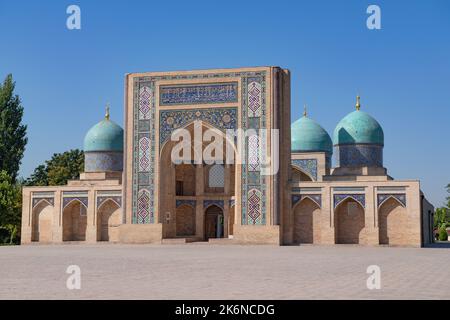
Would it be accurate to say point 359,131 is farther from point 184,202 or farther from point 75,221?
point 75,221

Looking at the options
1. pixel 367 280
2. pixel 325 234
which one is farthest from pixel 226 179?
pixel 367 280

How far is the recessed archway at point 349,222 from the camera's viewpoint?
2688 cm

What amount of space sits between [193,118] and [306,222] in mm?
6079

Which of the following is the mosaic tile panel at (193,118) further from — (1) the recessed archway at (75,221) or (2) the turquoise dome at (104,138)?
(2) the turquoise dome at (104,138)

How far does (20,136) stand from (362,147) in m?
16.9

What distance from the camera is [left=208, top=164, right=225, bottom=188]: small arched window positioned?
102ft

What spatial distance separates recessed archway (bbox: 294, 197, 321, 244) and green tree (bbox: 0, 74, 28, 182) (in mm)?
15048

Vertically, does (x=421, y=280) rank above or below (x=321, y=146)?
below

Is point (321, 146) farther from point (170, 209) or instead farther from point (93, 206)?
point (93, 206)

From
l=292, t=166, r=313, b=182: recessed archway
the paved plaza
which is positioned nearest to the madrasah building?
l=292, t=166, r=313, b=182: recessed archway

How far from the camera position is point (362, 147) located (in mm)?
31094

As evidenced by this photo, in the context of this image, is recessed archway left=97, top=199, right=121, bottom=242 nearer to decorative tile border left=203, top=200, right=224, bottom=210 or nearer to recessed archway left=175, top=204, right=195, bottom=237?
recessed archway left=175, top=204, right=195, bottom=237

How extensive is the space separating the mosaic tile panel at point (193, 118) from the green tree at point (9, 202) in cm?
876

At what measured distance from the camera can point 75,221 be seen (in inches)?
1196
